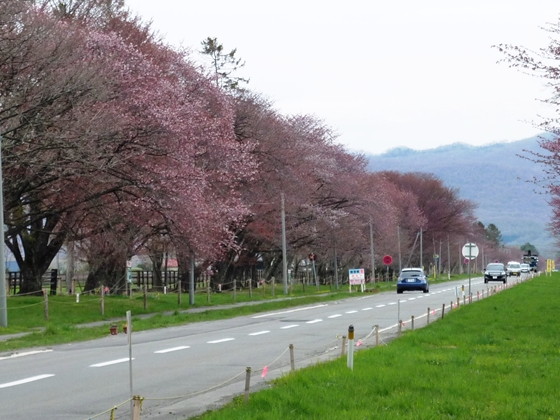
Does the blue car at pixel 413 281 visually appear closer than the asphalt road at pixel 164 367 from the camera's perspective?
No

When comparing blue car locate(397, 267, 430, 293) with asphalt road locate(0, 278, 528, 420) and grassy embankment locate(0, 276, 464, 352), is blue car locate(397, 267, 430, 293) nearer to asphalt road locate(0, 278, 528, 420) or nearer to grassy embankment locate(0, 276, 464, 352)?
grassy embankment locate(0, 276, 464, 352)

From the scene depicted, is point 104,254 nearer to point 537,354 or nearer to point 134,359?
point 134,359

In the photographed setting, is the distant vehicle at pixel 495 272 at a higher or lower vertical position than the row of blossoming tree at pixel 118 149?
lower

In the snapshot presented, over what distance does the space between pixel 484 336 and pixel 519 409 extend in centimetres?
967

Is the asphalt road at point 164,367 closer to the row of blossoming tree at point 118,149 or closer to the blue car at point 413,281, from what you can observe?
the row of blossoming tree at point 118,149

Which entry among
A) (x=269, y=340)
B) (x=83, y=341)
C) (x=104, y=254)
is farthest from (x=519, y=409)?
(x=104, y=254)

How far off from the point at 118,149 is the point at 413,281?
1182 inches

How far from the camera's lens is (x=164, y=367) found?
16109 mm

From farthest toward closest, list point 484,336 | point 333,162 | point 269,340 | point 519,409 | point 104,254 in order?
point 333,162
point 104,254
point 269,340
point 484,336
point 519,409

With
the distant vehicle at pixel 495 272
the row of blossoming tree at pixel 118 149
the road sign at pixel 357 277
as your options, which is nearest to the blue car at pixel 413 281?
the road sign at pixel 357 277

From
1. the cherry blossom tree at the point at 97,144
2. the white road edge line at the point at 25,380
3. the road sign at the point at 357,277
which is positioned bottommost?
the white road edge line at the point at 25,380

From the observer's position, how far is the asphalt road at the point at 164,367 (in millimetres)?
11539

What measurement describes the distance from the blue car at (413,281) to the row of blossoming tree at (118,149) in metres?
8.40

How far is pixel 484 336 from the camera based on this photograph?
1936 cm
